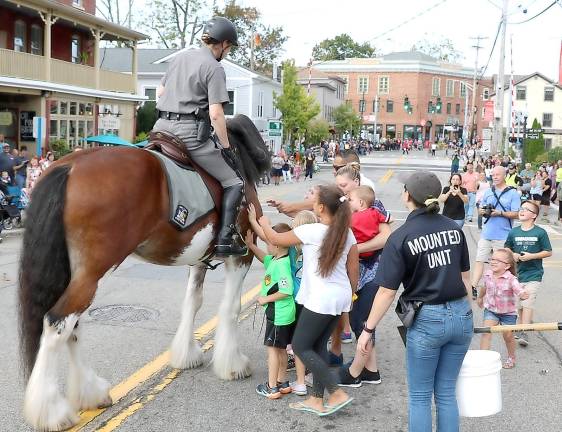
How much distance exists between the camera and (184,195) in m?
4.93

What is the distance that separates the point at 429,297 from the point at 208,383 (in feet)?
7.92

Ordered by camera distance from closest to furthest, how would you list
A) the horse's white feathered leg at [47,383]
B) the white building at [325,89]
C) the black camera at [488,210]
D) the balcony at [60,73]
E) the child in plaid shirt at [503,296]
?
the horse's white feathered leg at [47,383] < the child in plaid shirt at [503,296] < the black camera at [488,210] < the balcony at [60,73] < the white building at [325,89]

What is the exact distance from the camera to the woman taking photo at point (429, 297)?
3.88 metres

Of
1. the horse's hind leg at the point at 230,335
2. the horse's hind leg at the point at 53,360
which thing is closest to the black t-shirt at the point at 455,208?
the horse's hind leg at the point at 230,335

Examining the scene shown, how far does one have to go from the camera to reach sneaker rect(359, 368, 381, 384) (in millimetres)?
5707

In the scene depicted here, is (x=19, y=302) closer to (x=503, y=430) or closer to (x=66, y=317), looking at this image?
(x=66, y=317)

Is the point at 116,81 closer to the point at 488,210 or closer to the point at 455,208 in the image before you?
the point at 455,208

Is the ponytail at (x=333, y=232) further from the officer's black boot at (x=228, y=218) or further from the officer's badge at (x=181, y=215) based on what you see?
the officer's badge at (x=181, y=215)

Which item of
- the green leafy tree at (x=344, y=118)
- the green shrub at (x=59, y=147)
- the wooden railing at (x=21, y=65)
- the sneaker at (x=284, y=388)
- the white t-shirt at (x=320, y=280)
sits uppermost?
the green leafy tree at (x=344, y=118)

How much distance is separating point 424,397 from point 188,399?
2.01 metres

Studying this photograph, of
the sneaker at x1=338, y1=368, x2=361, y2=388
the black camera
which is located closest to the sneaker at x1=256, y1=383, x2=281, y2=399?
the sneaker at x1=338, y1=368, x2=361, y2=388

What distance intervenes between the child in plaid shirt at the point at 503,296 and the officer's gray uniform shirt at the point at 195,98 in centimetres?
281

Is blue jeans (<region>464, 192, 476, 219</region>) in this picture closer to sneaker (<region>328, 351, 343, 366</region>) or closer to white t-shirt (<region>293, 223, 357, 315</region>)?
sneaker (<region>328, 351, 343, 366</region>)

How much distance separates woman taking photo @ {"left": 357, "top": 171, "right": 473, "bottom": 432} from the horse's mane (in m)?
2.17
